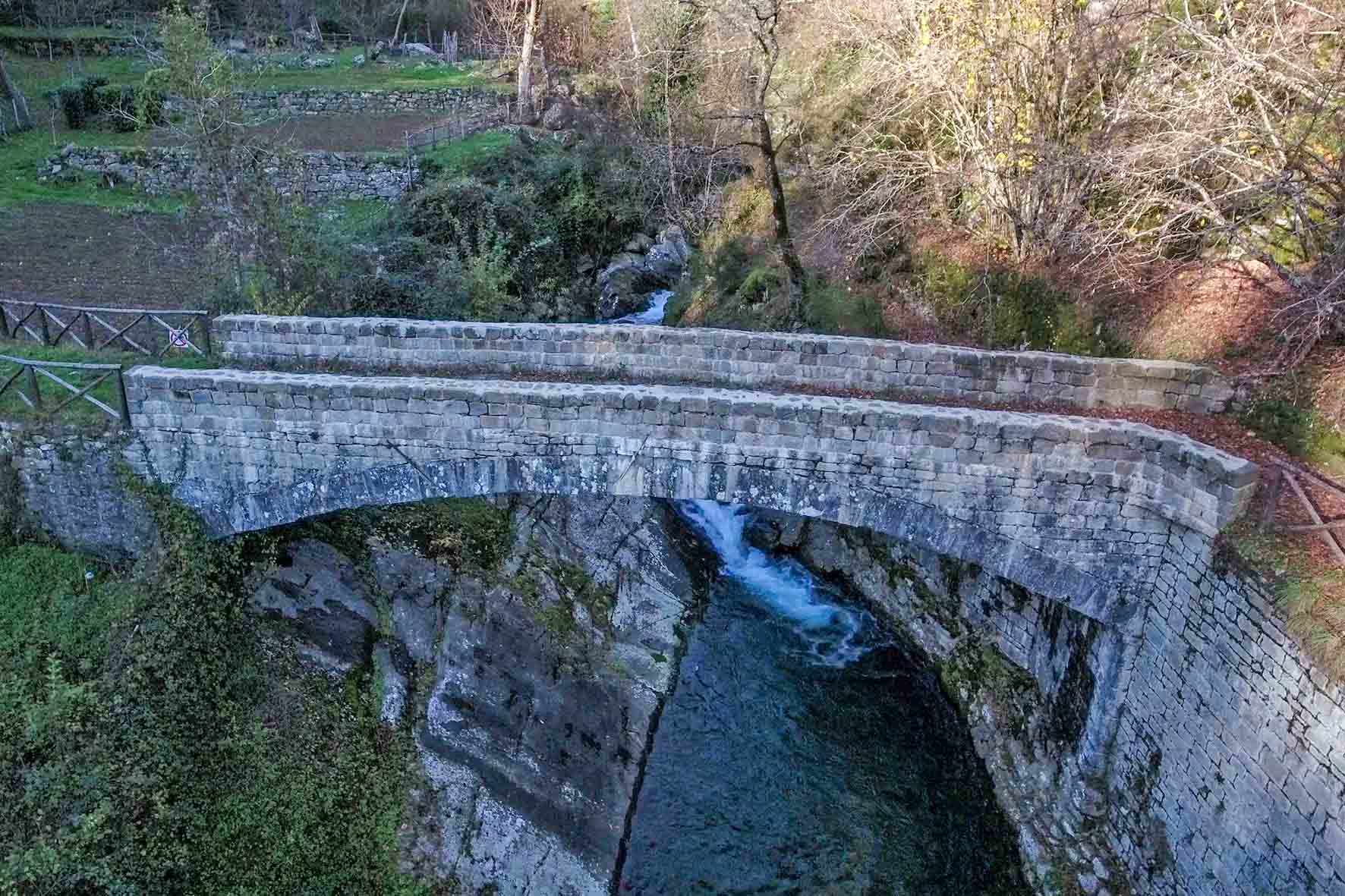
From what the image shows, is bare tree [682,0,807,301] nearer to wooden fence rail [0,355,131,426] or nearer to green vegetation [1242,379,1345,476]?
green vegetation [1242,379,1345,476]

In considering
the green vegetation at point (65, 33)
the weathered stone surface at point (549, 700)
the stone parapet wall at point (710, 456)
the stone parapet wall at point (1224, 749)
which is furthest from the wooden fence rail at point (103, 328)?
the green vegetation at point (65, 33)

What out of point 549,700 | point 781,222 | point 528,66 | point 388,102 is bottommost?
point 549,700

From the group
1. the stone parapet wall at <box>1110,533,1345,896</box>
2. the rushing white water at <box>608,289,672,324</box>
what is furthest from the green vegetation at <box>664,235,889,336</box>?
the stone parapet wall at <box>1110,533,1345,896</box>

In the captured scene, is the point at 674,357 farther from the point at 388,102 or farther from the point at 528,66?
the point at 388,102

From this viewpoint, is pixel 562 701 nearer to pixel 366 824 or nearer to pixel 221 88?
pixel 366 824

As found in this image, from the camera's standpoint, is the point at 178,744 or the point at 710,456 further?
the point at 710,456

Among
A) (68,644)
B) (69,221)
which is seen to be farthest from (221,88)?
(68,644)

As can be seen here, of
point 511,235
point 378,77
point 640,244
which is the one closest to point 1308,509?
point 511,235
